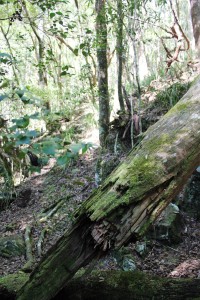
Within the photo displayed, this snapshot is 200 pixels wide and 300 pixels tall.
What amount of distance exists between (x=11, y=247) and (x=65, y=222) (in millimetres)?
1170

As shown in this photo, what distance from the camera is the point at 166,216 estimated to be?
5.16 meters

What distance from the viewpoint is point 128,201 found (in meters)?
2.29

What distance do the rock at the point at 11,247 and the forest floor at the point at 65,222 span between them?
0.12m

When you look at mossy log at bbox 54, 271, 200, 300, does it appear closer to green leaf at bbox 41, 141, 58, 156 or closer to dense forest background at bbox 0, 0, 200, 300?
dense forest background at bbox 0, 0, 200, 300

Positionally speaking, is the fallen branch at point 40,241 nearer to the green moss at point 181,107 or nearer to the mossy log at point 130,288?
the mossy log at point 130,288

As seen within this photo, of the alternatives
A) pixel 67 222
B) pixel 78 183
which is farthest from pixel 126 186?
pixel 78 183

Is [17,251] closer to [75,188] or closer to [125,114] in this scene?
[75,188]

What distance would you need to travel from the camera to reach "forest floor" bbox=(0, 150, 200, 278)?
4508 mm

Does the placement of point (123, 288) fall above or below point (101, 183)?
Answer: below

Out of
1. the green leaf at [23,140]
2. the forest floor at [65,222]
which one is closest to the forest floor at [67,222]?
the forest floor at [65,222]

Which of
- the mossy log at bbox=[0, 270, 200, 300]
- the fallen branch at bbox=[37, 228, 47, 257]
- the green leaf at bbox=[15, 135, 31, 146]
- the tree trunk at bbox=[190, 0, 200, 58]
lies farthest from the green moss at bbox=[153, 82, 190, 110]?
the green leaf at bbox=[15, 135, 31, 146]

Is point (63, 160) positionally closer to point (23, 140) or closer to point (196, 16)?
point (23, 140)

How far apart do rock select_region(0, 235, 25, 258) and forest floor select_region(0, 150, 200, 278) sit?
0.33ft

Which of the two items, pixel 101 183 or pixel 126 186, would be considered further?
pixel 101 183
